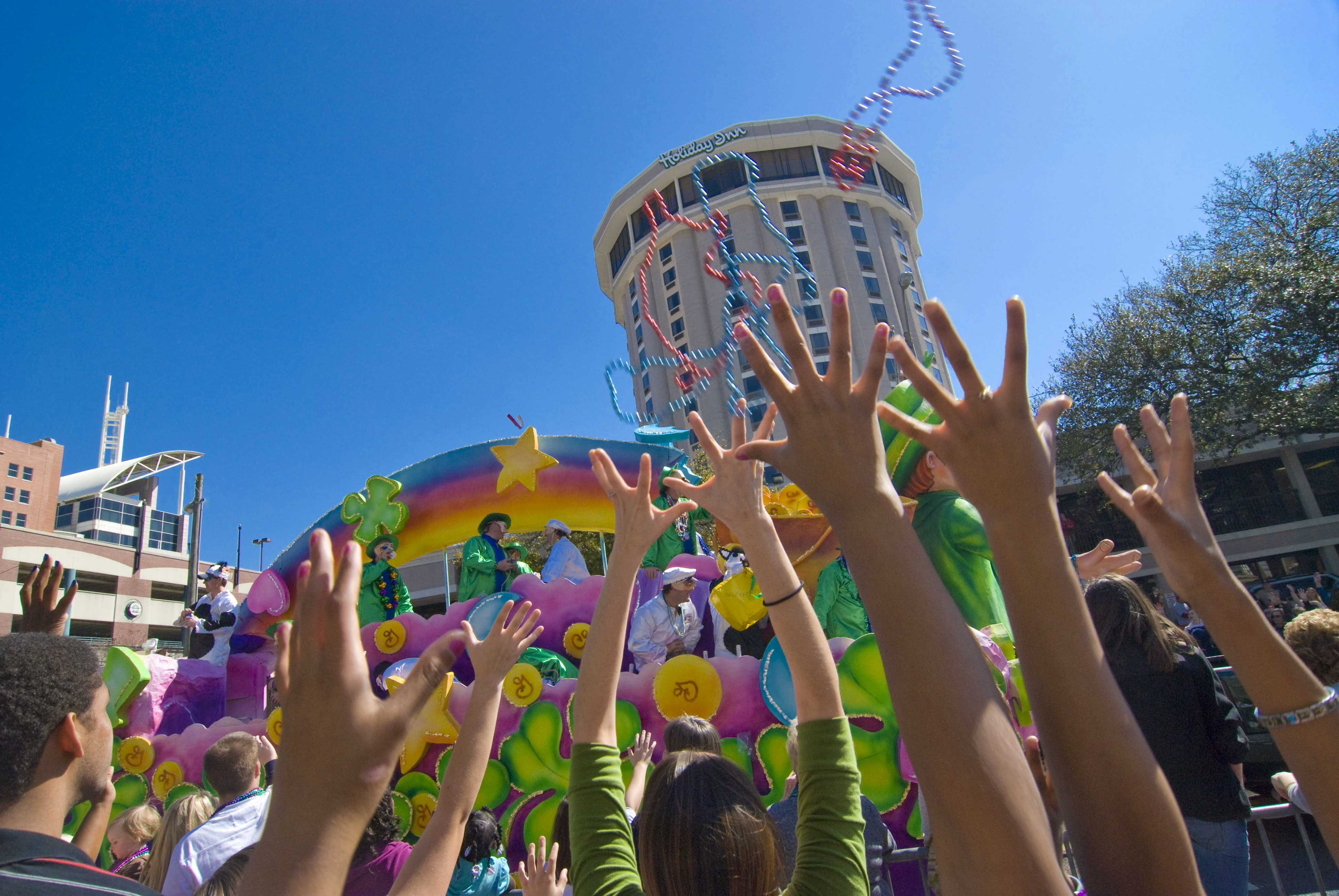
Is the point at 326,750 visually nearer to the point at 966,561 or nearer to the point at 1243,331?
the point at 966,561

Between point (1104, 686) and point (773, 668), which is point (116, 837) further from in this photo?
point (1104, 686)

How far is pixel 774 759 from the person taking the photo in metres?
4.63

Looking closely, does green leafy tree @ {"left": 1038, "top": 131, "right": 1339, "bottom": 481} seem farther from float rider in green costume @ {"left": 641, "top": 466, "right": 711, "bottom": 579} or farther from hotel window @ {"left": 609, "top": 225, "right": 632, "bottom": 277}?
hotel window @ {"left": 609, "top": 225, "right": 632, "bottom": 277}

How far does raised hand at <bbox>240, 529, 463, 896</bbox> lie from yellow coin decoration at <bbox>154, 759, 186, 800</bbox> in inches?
274

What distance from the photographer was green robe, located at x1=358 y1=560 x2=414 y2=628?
6.91 meters

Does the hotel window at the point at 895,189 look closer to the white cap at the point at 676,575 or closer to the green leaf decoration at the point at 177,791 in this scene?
the white cap at the point at 676,575

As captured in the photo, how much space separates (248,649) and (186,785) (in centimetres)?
151

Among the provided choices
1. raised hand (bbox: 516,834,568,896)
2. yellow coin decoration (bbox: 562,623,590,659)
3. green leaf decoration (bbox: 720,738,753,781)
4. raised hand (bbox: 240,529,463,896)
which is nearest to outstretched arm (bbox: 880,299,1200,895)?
raised hand (bbox: 240,529,463,896)

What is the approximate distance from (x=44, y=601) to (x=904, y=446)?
402 centimetres

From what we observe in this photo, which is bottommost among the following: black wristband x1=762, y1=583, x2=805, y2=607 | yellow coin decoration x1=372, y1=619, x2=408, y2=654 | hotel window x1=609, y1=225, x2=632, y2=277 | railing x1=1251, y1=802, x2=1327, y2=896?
railing x1=1251, y1=802, x2=1327, y2=896

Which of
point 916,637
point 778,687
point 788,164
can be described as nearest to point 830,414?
point 916,637

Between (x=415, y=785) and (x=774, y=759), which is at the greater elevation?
(x=415, y=785)

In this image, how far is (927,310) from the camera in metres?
1.10

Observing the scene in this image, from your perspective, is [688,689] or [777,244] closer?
[688,689]
